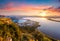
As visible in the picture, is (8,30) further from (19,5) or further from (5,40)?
(19,5)

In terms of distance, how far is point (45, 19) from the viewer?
1.55m

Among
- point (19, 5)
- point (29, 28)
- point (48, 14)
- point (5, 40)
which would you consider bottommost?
point (5, 40)

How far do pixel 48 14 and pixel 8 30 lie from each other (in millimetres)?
455

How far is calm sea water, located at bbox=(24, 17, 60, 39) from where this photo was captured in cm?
151

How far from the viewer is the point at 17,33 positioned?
1521mm

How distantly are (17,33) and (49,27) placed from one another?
341 millimetres

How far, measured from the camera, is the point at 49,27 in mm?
1534

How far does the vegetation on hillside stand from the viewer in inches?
59.5

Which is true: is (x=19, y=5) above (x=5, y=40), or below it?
above

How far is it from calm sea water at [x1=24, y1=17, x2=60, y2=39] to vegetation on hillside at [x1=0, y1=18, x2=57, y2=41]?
0.15 ft

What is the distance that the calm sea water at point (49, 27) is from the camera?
1.51 metres

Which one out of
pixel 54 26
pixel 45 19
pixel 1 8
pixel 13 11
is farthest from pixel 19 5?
pixel 54 26

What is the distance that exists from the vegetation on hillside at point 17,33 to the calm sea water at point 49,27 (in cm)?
5

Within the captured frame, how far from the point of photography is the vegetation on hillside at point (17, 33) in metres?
1.51
